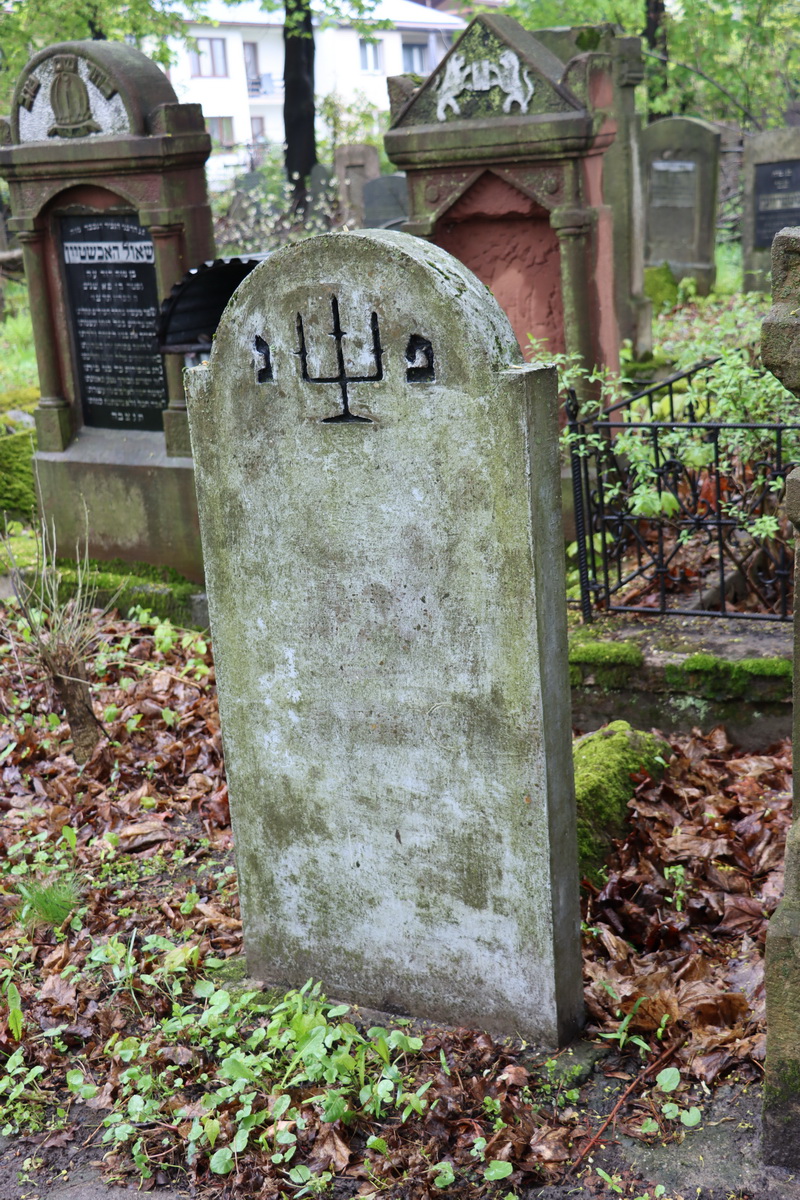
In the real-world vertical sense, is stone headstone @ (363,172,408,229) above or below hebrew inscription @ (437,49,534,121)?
above

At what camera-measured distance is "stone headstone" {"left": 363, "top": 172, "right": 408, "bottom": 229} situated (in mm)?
19266

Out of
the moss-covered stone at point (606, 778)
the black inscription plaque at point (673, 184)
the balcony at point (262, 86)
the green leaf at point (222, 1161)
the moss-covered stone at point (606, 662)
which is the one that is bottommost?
the green leaf at point (222, 1161)

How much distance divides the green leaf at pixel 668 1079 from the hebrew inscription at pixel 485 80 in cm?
521

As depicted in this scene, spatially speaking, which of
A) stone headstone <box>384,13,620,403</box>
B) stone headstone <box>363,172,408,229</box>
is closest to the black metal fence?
stone headstone <box>384,13,620,403</box>

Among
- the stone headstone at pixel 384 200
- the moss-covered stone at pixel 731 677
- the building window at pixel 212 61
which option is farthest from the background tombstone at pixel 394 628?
the building window at pixel 212 61

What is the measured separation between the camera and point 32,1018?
3.30 meters

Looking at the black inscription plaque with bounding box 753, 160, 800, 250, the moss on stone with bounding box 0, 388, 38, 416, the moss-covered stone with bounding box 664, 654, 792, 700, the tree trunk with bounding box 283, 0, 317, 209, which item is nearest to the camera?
the moss-covered stone with bounding box 664, 654, 792, 700

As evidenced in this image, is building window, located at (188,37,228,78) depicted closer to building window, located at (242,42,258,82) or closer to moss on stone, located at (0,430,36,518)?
building window, located at (242,42,258,82)

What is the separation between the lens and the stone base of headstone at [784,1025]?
2410 mm

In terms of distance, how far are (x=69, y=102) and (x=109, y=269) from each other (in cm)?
92

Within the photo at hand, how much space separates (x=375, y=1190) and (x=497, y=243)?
552 cm

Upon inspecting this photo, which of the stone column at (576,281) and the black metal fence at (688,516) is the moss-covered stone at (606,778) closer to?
the black metal fence at (688,516)

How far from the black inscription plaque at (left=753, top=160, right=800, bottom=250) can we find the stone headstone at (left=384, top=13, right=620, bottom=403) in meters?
8.73

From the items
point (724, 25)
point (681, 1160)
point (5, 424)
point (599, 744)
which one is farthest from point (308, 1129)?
point (724, 25)
